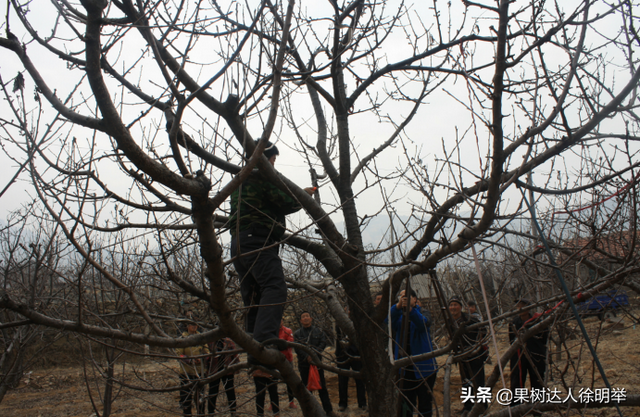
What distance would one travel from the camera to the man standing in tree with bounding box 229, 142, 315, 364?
8.36ft

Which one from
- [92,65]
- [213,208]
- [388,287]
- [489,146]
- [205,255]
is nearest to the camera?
[92,65]

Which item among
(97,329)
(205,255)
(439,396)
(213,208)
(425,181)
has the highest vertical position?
(425,181)

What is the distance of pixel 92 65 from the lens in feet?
4.21

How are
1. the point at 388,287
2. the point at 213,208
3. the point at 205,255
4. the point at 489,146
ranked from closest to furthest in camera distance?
1. the point at 213,208
2. the point at 205,255
3. the point at 489,146
4. the point at 388,287

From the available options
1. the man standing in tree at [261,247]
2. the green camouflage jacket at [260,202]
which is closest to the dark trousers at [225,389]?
the man standing in tree at [261,247]

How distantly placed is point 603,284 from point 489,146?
3.39ft

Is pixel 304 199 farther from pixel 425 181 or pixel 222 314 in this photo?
pixel 222 314

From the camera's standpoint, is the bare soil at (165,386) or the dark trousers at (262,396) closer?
the dark trousers at (262,396)

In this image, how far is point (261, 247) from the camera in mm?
2709

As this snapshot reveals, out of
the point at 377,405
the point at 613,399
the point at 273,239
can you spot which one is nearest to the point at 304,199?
the point at 273,239

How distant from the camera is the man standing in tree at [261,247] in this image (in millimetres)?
2549

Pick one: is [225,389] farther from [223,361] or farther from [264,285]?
[264,285]

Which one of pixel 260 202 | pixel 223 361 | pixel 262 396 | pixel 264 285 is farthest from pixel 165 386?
pixel 260 202

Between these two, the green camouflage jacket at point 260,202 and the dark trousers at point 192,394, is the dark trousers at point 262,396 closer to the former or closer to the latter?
the dark trousers at point 192,394
